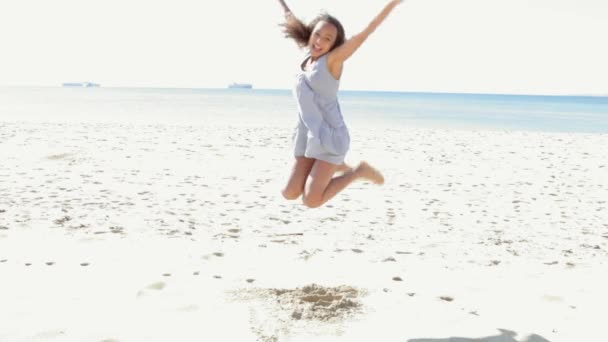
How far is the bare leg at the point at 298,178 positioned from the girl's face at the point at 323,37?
2.81 ft

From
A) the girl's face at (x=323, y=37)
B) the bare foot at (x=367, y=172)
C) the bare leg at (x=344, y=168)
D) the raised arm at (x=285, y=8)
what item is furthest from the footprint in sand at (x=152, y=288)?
the raised arm at (x=285, y=8)

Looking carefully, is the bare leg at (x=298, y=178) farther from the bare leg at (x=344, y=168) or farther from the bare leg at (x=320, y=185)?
the bare leg at (x=344, y=168)

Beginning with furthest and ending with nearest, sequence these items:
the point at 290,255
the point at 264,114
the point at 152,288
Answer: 1. the point at 264,114
2. the point at 290,255
3. the point at 152,288

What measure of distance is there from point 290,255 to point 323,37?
1893 millimetres

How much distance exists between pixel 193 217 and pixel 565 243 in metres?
3.81

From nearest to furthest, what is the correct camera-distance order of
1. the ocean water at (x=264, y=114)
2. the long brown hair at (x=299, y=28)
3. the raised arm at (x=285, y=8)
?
the long brown hair at (x=299, y=28), the raised arm at (x=285, y=8), the ocean water at (x=264, y=114)

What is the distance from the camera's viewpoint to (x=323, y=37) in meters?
4.18

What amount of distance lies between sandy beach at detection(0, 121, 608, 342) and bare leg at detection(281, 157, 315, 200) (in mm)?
639

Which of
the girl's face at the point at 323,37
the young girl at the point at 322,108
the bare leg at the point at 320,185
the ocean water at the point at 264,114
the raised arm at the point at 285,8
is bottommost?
the ocean water at the point at 264,114

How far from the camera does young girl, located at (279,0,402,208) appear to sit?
13.5 feet

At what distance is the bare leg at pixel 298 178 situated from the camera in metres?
4.41

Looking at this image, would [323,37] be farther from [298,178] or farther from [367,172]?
[367,172]

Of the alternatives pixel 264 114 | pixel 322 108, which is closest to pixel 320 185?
pixel 322 108

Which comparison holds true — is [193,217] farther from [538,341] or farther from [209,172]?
[538,341]
